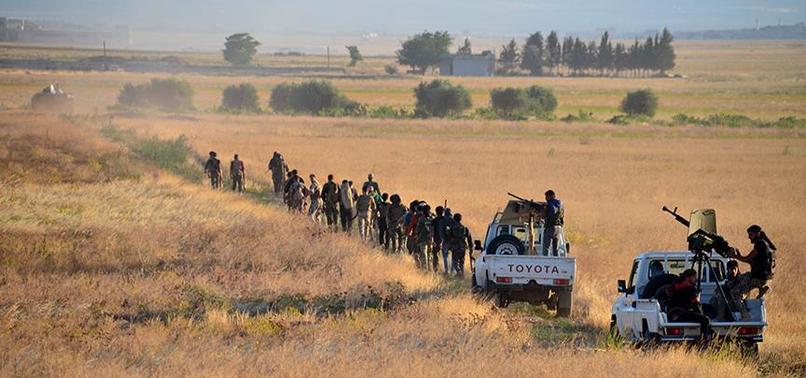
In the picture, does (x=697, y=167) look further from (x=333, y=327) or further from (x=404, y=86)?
(x=404, y=86)

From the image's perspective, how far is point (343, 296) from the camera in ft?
57.5

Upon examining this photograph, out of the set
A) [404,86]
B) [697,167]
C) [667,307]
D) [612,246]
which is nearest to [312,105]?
[404,86]

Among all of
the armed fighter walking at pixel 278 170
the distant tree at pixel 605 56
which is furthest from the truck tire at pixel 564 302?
the distant tree at pixel 605 56

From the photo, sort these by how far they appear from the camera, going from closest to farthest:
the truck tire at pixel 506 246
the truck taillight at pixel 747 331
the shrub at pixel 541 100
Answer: the truck taillight at pixel 747 331 → the truck tire at pixel 506 246 → the shrub at pixel 541 100

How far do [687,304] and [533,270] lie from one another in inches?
162

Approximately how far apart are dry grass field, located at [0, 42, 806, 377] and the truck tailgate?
0.59 meters

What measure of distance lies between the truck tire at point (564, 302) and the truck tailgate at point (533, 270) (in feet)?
0.49

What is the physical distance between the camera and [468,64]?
171250mm

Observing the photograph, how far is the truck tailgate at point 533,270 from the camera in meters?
17.5

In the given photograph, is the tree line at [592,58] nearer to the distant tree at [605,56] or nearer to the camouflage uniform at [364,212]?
the distant tree at [605,56]

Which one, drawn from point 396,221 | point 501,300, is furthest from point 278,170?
point 501,300

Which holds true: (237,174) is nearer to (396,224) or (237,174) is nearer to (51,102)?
(396,224)

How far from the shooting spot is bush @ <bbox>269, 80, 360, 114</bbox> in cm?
9688

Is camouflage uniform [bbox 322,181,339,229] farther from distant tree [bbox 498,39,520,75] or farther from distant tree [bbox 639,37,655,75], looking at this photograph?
distant tree [bbox 498,39,520,75]
